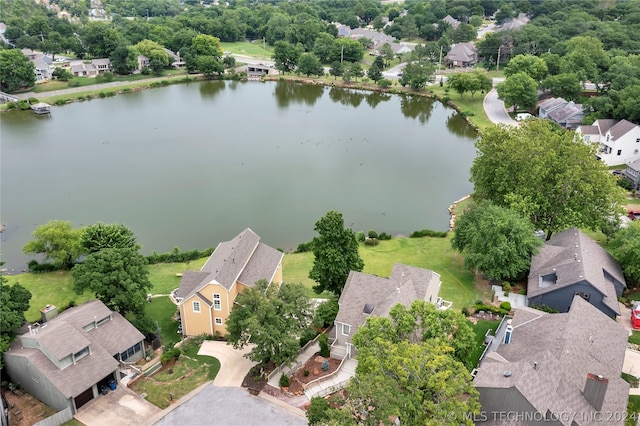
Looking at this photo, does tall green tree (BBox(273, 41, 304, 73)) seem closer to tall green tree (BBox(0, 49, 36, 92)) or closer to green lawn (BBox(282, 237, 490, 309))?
tall green tree (BBox(0, 49, 36, 92))

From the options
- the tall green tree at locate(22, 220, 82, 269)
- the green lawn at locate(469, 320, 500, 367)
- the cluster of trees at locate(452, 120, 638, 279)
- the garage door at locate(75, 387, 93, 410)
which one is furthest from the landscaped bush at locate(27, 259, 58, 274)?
the green lawn at locate(469, 320, 500, 367)

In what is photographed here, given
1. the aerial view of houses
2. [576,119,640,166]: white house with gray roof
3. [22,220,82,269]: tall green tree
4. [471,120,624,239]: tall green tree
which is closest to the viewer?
the aerial view of houses

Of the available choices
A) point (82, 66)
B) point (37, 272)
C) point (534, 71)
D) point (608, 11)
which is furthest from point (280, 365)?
point (608, 11)

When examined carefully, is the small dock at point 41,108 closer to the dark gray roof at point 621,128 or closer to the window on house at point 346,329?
the window on house at point 346,329

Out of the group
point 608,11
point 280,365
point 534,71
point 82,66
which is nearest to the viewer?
point 280,365

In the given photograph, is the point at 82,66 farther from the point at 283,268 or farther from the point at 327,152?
the point at 283,268

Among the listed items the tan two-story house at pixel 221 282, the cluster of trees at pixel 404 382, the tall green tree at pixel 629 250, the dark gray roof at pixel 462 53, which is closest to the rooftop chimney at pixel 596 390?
the cluster of trees at pixel 404 382
